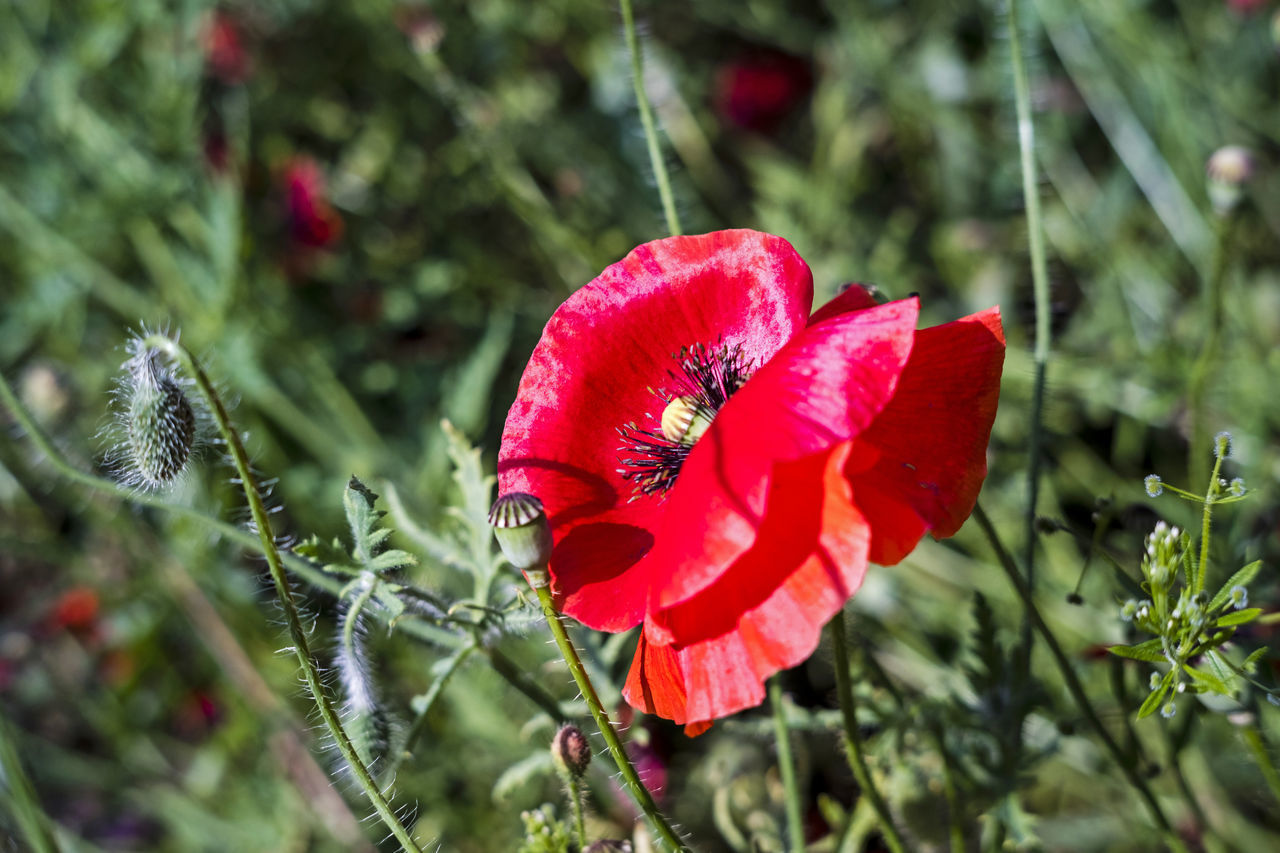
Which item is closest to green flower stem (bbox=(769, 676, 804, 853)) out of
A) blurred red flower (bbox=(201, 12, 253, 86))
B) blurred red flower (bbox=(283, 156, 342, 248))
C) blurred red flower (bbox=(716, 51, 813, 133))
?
blurred red flower (bbox=(283, 156, 342, 248))

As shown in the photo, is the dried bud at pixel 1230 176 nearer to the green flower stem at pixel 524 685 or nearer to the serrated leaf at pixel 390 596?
the green flower stem at pixel 524 685

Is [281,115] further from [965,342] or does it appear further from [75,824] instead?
[965,342]

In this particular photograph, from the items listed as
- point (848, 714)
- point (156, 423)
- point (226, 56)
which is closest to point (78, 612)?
point (226, 56)

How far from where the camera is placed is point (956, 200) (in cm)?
301

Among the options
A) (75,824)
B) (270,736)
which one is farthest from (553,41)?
(75,824)

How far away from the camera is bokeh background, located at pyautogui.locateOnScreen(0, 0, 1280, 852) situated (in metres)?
2.25

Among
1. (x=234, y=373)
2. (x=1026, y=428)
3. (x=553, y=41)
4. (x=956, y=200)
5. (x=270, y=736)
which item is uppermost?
(x=553, y=41)

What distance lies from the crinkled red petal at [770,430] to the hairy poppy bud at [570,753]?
27 cm

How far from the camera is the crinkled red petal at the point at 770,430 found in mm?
858

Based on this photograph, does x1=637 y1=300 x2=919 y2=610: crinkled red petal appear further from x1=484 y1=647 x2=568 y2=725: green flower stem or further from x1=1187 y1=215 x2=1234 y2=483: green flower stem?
x1=1187 y1=215 x2=1234 y2=483: green flower stem

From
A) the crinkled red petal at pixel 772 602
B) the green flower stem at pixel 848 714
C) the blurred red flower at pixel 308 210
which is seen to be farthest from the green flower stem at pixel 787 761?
the blurred red flower at pixel 308 210

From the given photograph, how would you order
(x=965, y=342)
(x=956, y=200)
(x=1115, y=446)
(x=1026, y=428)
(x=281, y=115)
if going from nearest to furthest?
1. (x=965, y=342)
2. (x=1026, y=428)
3. (x=1115, y=446)
4. (x=956, y=200)
5. (x=281, y=115)

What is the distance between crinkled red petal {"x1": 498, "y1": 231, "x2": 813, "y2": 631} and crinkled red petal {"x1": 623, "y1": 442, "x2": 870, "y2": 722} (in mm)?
134

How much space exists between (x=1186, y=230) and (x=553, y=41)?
6.50 feet
